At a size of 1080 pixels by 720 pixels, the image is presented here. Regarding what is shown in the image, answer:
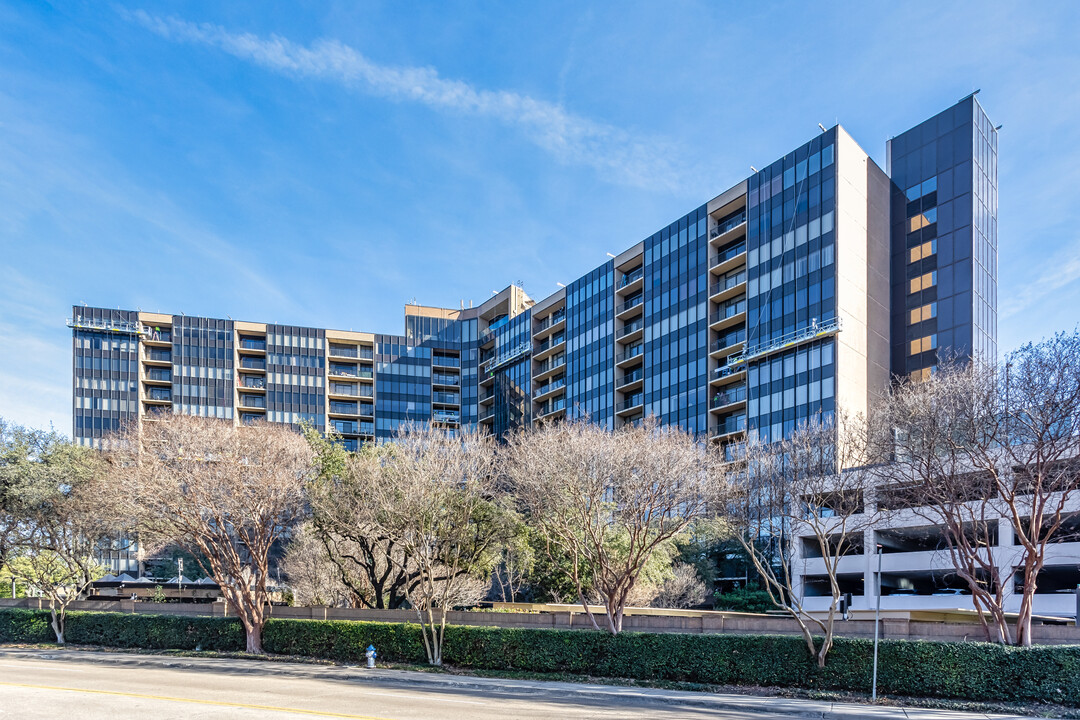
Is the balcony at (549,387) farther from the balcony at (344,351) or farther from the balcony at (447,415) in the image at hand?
the balcony at (344,351)

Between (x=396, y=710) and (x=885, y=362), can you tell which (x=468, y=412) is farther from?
(x=396, y=710)

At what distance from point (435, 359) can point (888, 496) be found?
9183cm

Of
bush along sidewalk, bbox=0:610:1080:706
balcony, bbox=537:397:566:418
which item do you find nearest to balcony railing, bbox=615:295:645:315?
balcony, bbox=537:397:566:418

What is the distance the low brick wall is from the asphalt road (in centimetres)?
445

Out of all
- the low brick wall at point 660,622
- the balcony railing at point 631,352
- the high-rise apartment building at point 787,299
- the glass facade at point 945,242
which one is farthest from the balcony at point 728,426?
the low brick wall at point 660,622

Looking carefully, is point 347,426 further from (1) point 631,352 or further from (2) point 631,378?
(1) point 631,352

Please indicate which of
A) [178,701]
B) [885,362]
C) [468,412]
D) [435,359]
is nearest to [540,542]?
[178,701]

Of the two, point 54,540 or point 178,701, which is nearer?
point 178,701

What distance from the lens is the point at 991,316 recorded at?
62219 mm

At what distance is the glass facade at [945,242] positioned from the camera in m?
60.5

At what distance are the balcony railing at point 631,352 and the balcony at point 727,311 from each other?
9.46 m

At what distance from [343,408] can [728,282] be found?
64.4m

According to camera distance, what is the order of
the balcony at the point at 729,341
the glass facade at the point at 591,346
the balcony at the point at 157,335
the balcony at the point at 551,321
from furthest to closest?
the balcony at the point at 157,335, the balcony at the point at 551,321, the glass facade at the point at 591,346, the balcony at the point at 729,341

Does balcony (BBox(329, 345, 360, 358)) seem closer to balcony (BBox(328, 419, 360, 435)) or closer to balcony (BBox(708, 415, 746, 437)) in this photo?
balcony (BBox(328, 419, 360, 435))
